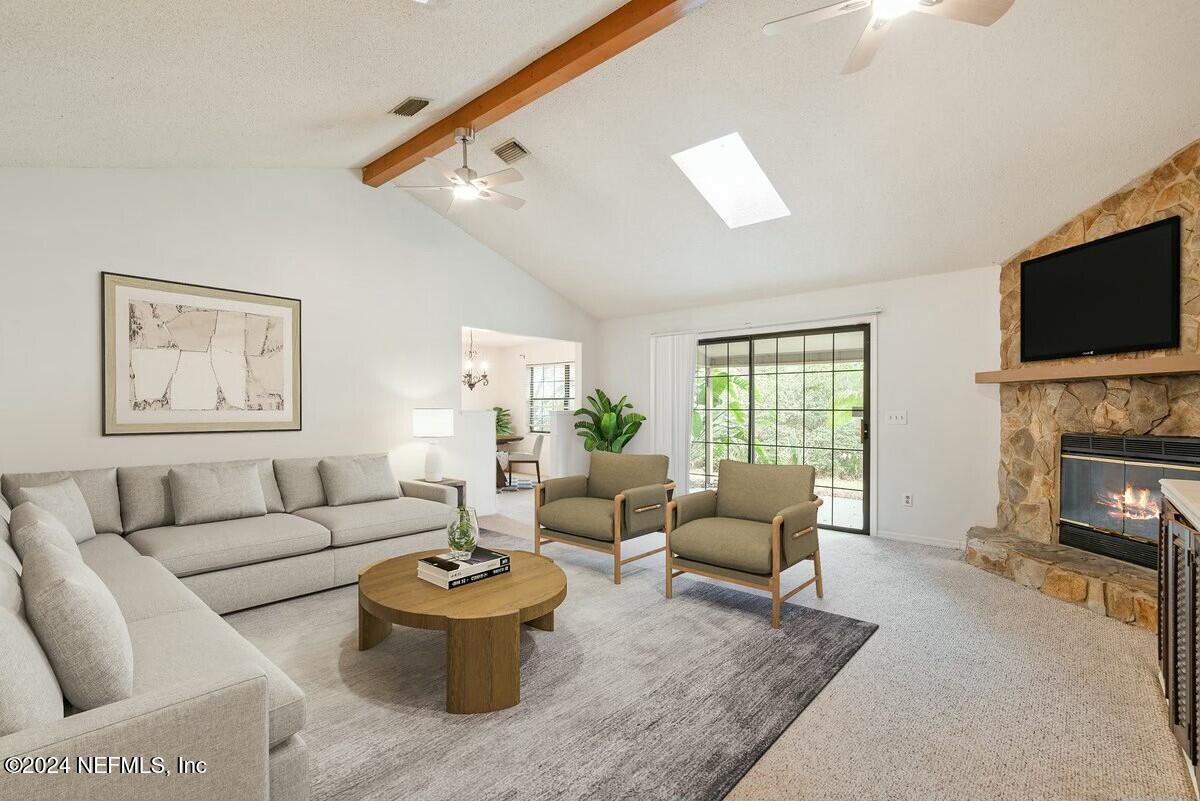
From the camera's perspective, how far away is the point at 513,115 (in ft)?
13.5

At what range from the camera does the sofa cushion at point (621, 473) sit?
453 cm

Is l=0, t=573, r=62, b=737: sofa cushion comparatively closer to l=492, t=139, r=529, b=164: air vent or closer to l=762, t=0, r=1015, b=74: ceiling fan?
l=762, t=0, r=1015, b=74: ceiling fan

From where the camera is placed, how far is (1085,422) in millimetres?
4031

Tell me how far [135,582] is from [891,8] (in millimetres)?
3876

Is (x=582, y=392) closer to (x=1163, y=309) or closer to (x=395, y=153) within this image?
(x=395, y=153)

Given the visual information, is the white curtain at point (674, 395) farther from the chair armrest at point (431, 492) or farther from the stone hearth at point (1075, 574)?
the stone hearth at point (1075, 574)

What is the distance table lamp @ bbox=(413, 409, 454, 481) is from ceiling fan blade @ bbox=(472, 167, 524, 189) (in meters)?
2.14

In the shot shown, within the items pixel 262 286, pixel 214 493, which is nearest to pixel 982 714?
pixel 214 493

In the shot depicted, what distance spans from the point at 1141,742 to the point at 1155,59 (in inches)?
125

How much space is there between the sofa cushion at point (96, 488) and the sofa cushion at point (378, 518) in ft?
3.35

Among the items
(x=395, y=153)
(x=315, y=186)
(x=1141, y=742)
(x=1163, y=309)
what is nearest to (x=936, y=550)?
(x=1163, y=309)

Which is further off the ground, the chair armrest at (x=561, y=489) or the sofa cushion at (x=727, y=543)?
the chair armrest at (x=561, y=489)

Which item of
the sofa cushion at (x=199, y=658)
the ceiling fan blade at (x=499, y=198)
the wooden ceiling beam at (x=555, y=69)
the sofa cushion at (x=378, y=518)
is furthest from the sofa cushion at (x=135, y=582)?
the wooden ceiling beam at (x=555, y=69)

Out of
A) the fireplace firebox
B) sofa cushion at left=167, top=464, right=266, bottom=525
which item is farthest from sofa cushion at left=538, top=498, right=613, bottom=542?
the fireplace firebox
